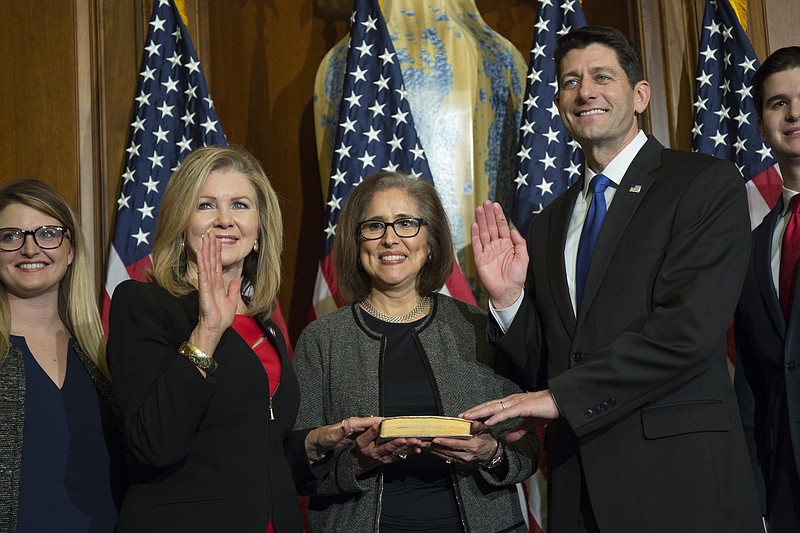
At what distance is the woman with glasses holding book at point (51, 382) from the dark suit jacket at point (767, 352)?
1.93 m

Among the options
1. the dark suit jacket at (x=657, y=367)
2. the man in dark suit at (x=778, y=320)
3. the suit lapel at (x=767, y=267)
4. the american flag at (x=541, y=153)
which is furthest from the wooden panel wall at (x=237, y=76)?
the dark suit jacket at (x=657, y=367)

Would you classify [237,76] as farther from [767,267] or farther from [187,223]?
[767,267]

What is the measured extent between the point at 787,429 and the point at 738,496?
50 cm

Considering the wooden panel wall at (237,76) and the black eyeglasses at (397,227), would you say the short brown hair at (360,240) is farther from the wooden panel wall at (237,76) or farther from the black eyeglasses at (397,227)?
the wooden panel wall at (237,76)

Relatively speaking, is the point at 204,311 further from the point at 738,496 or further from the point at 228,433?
the point at 738,496

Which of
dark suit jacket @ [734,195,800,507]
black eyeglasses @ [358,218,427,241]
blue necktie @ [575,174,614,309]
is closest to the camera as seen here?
blue necktie @ [575,174,614,309]

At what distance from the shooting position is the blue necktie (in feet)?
8.25

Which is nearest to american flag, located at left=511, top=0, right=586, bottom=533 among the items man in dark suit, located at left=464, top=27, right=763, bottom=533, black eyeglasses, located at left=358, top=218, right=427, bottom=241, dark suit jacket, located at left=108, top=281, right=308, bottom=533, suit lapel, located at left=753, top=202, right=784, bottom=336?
black eyeglasses, located at left=358, top=218, right=427, bottom=241

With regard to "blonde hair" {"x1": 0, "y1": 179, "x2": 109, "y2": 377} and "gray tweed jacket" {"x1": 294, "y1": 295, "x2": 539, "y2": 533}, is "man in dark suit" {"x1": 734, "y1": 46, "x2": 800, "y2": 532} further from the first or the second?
"blonde hair" {"x1": 0, "y1": 179, "x2": 109, "y2": 377}

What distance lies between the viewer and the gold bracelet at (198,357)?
2223 mm

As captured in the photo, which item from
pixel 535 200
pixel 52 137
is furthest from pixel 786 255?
pixel 52 137

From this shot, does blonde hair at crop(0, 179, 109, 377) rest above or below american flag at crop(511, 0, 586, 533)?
below

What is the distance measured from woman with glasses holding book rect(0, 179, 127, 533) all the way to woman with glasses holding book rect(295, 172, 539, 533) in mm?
625

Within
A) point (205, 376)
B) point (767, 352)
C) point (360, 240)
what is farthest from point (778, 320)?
point (205, 376)
